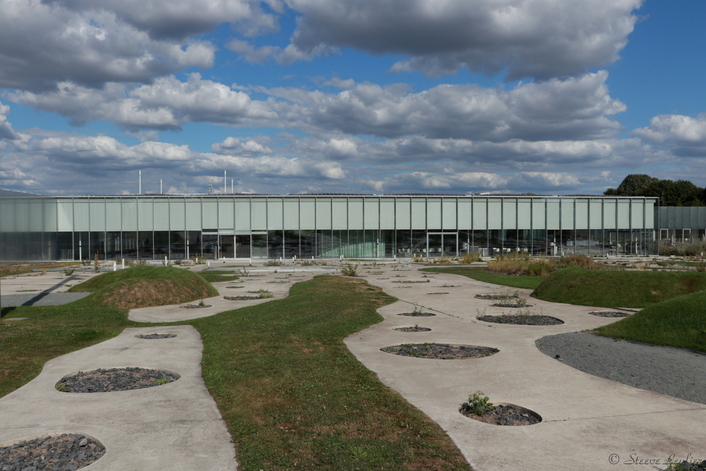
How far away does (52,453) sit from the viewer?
5.63 meters

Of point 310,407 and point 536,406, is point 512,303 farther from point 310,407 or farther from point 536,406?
point 310,407

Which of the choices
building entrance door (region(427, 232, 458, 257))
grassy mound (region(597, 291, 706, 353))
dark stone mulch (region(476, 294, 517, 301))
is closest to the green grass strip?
grassy mound (region(597, 291, 706, 353))

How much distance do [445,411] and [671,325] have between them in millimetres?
7462

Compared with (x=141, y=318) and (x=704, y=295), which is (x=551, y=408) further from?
(x=141, y=318)

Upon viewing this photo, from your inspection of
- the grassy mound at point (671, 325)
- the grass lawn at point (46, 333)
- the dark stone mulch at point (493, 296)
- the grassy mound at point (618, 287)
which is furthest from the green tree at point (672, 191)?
the grass lawn at point (46, 333)

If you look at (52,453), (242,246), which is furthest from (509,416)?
(242,246)

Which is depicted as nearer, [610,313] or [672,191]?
[610,313]

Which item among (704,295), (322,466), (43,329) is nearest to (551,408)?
(322,466)

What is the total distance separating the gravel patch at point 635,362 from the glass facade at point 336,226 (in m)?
44.0

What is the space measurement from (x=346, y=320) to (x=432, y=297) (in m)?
6.54

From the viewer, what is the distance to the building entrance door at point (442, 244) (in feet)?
186

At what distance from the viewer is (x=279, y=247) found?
54875mm

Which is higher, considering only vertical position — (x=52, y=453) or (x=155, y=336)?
(x=52, y=453)

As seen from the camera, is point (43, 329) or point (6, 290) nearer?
point (43, 329)
